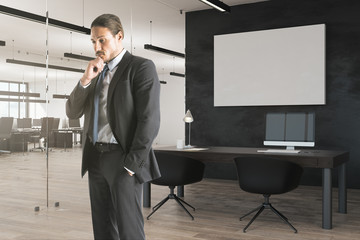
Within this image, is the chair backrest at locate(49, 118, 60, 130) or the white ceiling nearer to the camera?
the chair backrest at locate(49, 118, 60, 130)

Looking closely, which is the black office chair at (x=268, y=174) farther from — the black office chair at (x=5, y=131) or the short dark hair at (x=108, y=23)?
the black office chair at (x=5, y=131)

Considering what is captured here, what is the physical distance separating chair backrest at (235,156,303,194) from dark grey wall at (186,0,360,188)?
9.09 ft

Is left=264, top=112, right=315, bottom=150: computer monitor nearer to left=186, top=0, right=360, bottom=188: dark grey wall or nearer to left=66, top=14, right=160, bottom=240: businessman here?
left=186, top=0, right=360, bottom=188: dark grey wall

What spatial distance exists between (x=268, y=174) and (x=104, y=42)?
2432 mm

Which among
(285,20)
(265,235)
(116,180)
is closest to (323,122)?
(285,20)

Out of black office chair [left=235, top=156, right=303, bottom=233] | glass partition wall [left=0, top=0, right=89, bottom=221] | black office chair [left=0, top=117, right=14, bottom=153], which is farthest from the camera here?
glass partition wall [left=0, top=0, right=89, bottom=221]

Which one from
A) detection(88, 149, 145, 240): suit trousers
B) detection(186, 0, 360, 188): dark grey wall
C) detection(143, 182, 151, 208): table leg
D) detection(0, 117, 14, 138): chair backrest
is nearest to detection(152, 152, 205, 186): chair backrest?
detection(143, 182, 151, 208): table leg

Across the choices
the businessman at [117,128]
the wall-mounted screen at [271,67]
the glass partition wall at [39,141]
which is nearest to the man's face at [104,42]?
the businessman at [117,128]

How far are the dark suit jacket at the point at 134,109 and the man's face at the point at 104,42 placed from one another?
0.25 ft

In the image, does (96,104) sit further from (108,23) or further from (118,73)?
(108,23)

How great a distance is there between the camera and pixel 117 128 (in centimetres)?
191

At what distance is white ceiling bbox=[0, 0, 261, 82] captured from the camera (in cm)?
545

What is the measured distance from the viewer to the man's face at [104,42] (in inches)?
76.7

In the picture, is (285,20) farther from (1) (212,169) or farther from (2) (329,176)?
(2) (329,176)
